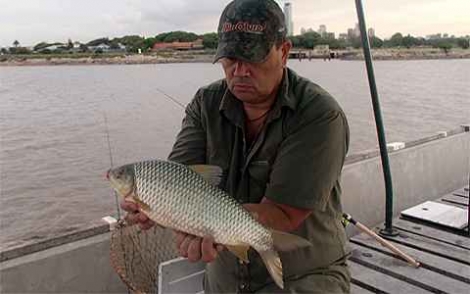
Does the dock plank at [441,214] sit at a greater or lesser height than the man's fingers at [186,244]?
lesser

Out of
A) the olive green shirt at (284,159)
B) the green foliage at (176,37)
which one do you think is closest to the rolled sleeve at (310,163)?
the olive green shirt at (284,159)

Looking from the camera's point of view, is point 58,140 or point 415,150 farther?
point 58,140

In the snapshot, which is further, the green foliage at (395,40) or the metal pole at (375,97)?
the green foliage at (395,40)

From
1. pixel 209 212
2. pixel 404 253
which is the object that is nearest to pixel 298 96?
pixel 209 212

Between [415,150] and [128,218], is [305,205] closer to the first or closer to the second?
[128,218]

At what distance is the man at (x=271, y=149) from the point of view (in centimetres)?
198

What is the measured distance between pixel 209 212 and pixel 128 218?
40 cm

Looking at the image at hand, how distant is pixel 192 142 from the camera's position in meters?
2.33

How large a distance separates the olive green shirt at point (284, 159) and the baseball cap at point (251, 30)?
0.24 metres

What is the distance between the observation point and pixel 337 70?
1410 inches

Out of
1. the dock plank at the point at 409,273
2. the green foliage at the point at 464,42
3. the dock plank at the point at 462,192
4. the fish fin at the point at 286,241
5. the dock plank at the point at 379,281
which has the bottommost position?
the dock plank at the point at 462,192

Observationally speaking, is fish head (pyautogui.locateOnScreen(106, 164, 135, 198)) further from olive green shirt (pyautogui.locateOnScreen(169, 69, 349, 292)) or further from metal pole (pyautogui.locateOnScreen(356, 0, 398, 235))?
metal pole (pyautogui.locateOnScreen(356, 0, 398, 235))

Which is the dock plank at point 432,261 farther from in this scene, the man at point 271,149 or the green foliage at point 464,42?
the green foliage at point 464,42

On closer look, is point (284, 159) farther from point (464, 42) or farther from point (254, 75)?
point (464, 42)
